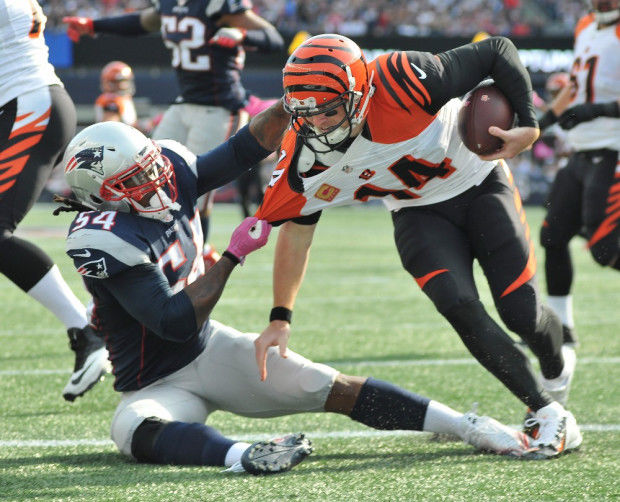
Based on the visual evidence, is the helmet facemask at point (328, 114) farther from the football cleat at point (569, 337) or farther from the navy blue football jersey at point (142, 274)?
the football cleat at point (569, 337)

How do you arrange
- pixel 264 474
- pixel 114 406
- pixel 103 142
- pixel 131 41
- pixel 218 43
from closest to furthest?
1. pixel 264 474
2. pixel 103 142
3. pixel 114 406
4. pixel 218 43
5. pixel 131 41

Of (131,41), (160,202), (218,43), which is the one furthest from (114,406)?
(131,41)

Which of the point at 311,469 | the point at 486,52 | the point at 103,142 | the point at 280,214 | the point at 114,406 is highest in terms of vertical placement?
the point at 486,52

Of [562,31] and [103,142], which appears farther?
[562,31]

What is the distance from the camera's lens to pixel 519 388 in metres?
3.04

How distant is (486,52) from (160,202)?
3.67 feet

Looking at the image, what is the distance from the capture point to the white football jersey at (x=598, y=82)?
4941mm

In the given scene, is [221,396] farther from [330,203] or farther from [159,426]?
[330,203]

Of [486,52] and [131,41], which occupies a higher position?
[486,52]

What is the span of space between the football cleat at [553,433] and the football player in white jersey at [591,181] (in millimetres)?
1900

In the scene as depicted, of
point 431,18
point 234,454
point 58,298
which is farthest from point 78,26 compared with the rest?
point 431,18

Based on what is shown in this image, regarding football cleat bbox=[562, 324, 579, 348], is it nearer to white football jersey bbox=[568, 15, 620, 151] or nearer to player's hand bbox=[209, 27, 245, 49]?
white football jersey bbox=[568, 15, 620, 151]

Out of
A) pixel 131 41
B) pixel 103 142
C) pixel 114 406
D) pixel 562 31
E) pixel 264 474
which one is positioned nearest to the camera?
pixel 264 474

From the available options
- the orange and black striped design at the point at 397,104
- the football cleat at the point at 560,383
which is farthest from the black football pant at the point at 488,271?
the orange and black striped design at the point at 397,104
